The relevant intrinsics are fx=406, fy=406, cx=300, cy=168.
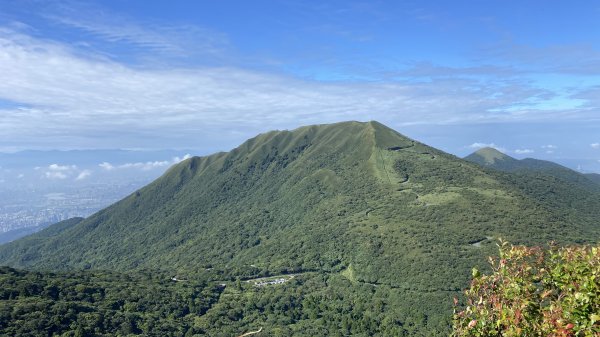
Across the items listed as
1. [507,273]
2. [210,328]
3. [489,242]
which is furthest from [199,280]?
[507,273]

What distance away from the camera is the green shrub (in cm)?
1158

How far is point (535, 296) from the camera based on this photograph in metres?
13.5

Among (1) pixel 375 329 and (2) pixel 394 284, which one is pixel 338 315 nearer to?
(1) pixel 375 329

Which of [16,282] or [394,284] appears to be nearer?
[16,282]

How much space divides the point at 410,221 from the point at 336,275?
46.3 m

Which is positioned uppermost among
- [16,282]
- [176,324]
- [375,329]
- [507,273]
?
[507,273]

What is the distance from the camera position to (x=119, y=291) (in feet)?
395

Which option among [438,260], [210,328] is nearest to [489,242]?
[438,260]

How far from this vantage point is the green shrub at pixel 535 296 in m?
11.6

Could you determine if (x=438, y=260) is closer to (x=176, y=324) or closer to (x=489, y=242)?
(x=489, y=242)

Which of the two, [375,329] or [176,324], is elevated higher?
[176,324]

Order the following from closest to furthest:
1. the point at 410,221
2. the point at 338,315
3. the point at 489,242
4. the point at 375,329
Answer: the point at 375,329 < the point at 338,315 < the point at 489,242 < the point at 410,221

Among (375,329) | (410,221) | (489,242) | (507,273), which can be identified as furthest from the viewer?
(410,221)

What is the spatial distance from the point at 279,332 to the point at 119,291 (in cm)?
5008
